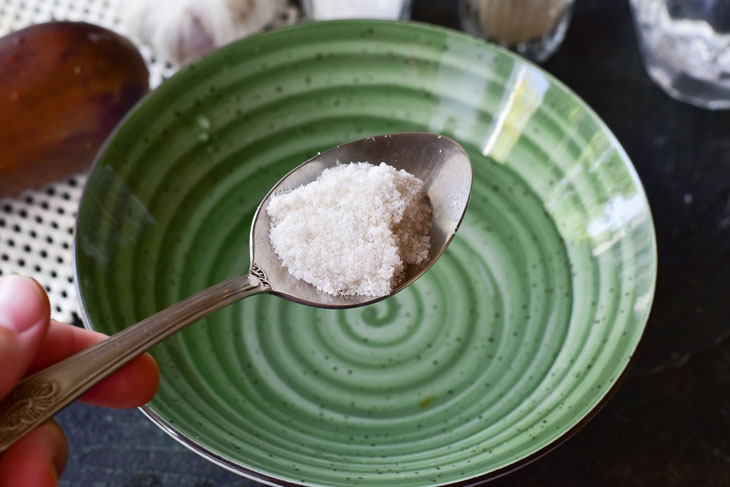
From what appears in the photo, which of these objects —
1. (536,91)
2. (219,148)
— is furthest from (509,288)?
(219,148)

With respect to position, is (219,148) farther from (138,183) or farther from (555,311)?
(555,311)

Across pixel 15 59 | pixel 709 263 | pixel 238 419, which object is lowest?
pixel 238 419

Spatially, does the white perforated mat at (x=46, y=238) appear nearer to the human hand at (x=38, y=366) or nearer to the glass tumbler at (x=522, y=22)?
the human hand at (x=38, y=366)

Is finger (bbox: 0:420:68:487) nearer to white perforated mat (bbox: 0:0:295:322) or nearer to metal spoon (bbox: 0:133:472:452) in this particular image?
metal spoon (bbox: 0:133:472:452)

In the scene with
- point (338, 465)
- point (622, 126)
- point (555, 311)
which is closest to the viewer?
point (338, 465)

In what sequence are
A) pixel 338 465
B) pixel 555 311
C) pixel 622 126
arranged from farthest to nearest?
pixel 622 126
pixel 555 311
pixel 338 465

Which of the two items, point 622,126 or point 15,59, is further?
point 622,126

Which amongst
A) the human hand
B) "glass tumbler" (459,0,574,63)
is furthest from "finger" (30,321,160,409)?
"glass tumbler" (459,0,574,63)

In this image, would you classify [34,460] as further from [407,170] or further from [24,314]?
[407,170]
